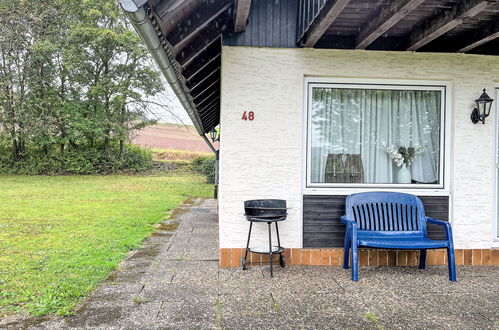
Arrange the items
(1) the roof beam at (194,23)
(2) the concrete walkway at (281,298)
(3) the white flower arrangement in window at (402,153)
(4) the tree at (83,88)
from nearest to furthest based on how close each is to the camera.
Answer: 1. (2) the concrete walkway at (281,298)
2. (1) the roof beam at (194,23)
3. (3) the white flower arrangement in window at (402,153)
4. (4) the tree at (83,88)

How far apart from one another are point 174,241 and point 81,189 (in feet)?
31.9

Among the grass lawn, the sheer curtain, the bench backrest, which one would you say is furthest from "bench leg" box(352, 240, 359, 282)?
the grass lawn

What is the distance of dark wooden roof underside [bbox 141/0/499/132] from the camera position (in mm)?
3285

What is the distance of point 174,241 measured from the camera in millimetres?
6012

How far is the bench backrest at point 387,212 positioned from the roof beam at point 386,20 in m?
1.65

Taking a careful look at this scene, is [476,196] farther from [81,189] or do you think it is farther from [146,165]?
[146,165]

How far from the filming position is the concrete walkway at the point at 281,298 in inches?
116

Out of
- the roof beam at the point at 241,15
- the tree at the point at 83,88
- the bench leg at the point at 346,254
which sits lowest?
the bench leg at the point at 346,254

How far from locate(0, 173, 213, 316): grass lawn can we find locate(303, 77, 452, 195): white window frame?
8.20ft

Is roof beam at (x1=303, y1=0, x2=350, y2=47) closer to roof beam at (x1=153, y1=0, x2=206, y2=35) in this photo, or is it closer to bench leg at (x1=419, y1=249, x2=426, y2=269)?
roof beam at (x1=153, y1=0, x2=206, y2=35)

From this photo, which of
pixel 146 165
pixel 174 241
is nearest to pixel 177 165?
pixel 146 165

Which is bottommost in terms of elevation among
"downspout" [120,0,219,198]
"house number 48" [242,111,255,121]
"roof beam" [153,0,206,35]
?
"house number 48" [242,111,255,121]

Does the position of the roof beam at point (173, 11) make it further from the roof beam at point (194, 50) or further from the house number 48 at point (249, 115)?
the house number 48 at point (249, 115)

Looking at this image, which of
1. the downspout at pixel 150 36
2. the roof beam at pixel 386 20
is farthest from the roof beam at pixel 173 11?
the roof beam at pixel 386 20
